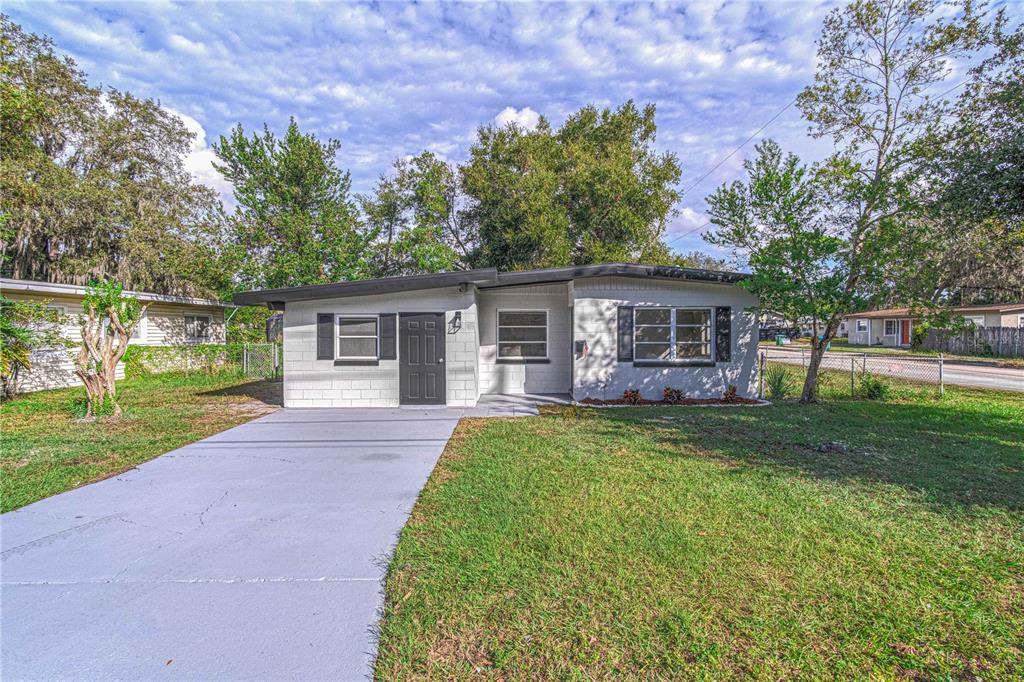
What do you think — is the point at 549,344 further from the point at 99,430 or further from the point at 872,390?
the point at 99,430

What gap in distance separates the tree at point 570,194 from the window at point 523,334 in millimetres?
9167

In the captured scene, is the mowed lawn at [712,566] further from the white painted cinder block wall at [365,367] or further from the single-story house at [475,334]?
the single-story house at [475,334]

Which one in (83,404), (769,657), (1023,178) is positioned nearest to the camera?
(769,657)

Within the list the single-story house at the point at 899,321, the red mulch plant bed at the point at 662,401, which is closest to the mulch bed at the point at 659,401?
the red mulch plant bed at the point at 662,401

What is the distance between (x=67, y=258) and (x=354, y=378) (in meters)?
16.7

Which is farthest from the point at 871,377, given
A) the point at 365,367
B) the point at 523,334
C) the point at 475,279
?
the point at 365,367

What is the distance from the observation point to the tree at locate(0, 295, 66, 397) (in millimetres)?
8625

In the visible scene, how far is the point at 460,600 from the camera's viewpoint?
2.61 meters

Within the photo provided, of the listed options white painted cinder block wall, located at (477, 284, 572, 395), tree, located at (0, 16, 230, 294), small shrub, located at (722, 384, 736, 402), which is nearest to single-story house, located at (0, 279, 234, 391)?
tree, located at (0, 16, 230, 294)

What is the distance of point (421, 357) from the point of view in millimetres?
9102

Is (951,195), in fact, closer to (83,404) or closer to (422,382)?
(422,382)

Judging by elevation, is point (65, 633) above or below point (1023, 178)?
below

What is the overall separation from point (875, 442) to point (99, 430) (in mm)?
11178

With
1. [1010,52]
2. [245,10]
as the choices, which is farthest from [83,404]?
[1010,52]
